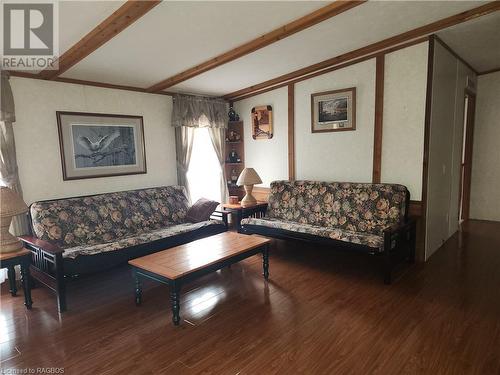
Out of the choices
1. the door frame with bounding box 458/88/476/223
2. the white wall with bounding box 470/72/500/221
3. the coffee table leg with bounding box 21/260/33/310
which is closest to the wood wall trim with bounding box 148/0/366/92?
the coffee table leg with bounding box 21/260/33/310

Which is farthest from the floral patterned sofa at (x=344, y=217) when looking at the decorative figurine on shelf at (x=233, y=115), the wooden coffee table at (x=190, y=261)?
the decorative figurine on shelf at (x=233, y=115)

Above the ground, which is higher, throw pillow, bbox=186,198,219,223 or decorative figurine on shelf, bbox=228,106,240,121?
decorative figurine on shelf, bbox=228,106,240,121

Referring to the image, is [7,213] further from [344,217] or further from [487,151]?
[487,151]

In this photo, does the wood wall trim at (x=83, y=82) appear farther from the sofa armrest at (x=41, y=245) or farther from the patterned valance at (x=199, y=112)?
the sofa armrest at (x=41, y=245)

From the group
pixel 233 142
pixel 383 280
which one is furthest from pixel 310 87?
pixel 383 280

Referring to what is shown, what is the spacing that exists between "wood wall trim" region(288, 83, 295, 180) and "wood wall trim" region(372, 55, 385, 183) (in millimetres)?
1183

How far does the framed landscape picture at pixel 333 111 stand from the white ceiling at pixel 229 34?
495 millimetres

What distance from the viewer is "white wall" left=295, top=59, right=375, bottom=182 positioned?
375 centimetres

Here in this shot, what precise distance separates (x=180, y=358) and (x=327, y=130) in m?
3.19

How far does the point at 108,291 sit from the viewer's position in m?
3.00

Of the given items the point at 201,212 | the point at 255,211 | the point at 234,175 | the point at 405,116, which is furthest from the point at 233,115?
the point at 405,116

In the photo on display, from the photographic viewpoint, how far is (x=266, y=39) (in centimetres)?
293

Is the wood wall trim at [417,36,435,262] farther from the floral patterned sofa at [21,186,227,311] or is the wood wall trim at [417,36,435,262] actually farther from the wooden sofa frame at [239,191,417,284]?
the floral patterned sofa at [21,186,227,311]

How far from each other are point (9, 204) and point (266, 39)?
2672 millimetres
